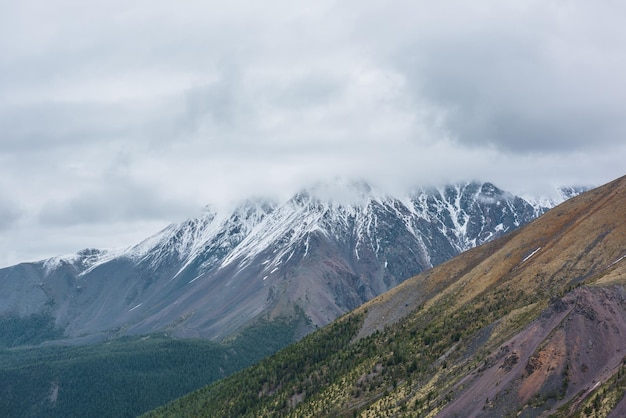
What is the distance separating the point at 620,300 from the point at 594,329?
13.4 meters

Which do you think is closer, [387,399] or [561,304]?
[561,304]

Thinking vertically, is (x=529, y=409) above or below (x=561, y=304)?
below

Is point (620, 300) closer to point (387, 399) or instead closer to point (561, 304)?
point (561, 304)

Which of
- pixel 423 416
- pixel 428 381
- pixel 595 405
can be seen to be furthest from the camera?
pixel 428 381

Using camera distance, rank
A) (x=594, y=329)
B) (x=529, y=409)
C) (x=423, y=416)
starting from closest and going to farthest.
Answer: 1. (x=529, y=409)
2. (x=594, y=329)
3. (x=423, y=416)

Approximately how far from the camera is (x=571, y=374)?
142m

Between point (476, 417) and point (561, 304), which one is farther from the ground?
point (561, 304)

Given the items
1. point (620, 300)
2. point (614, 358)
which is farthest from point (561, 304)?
point (614, 358)

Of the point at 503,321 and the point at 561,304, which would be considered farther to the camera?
the point at 503,321

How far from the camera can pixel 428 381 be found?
186 m

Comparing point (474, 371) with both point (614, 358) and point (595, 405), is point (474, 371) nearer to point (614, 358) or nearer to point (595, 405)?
point (614, 358)

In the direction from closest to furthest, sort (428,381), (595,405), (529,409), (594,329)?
(595,405)
(529,409)
(594,329)
(428,381)

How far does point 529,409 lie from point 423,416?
31.1 m

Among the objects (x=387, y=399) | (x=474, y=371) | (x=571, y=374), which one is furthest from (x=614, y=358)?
(x=387, y=399)
